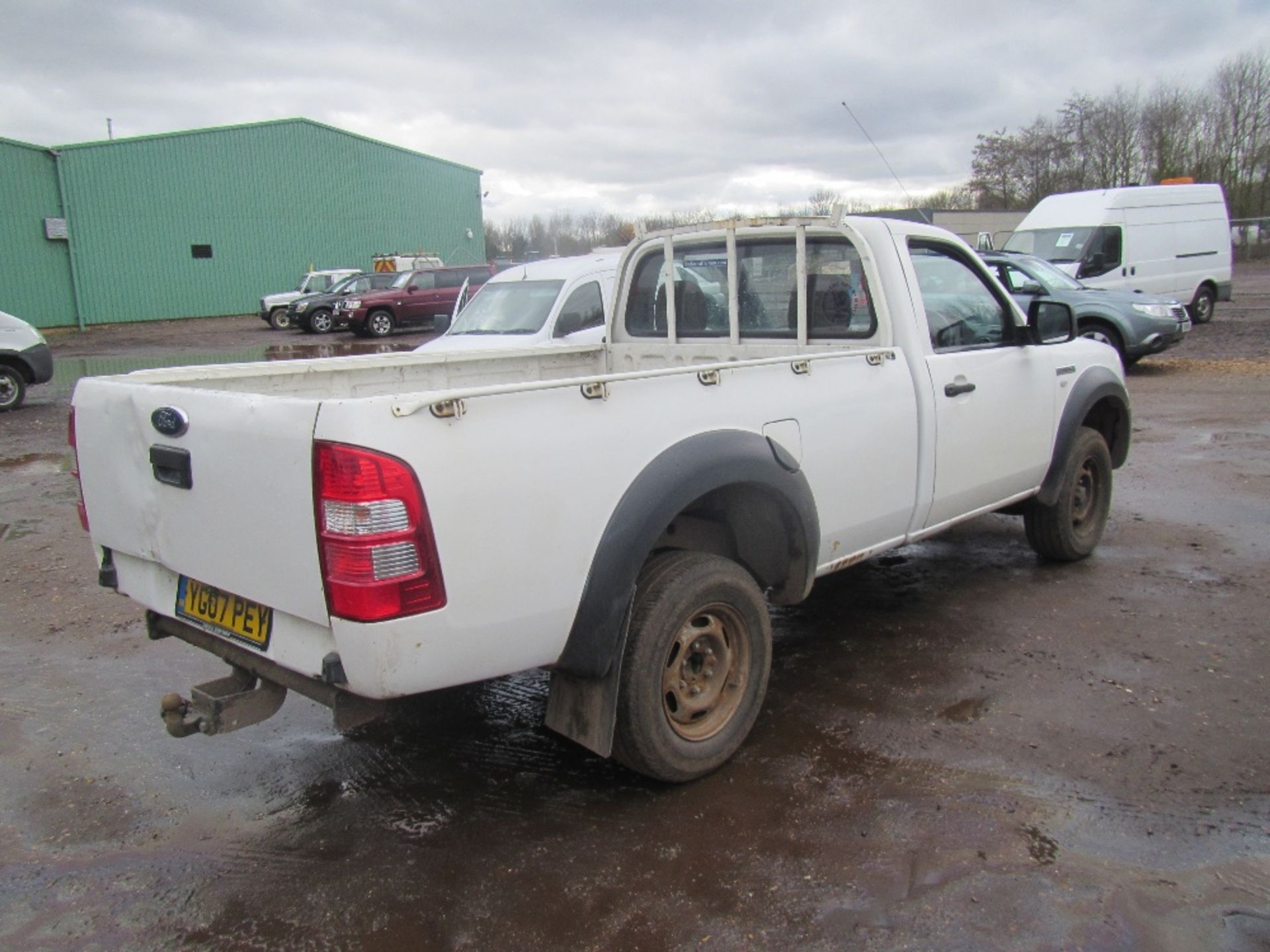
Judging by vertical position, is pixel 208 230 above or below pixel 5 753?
above

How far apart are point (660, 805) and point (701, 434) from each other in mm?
1266

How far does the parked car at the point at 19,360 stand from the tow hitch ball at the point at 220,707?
1260cm

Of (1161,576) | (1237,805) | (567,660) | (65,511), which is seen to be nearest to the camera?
(567,660)

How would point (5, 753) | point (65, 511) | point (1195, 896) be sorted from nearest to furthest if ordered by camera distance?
point (1195, 896) < point (5, 753) < point (65, 511)

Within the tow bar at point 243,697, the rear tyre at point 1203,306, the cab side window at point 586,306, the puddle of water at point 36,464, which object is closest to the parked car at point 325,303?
the puddle of water at point 36,464

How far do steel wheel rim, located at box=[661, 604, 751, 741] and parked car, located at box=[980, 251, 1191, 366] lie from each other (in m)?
10.5

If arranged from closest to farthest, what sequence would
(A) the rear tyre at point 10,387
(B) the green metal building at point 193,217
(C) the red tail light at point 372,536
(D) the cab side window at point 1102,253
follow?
(C) the red tail light at point 372,536 → (A) the rear tyre at point 10,387 → (D) the cab side window at point 1102,253 → (B) the green metal building at point 193,217

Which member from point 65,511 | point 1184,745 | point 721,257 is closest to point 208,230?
point 65,511

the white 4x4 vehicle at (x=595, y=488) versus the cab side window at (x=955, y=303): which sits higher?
the cab side window at (x=955, y=303)

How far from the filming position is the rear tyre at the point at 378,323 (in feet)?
80.8

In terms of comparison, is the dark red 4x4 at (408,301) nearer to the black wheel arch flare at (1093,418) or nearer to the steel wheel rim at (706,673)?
the black wheel arch flare at (1093,418)

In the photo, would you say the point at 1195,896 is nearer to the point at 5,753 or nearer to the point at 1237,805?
the point at 1237,805

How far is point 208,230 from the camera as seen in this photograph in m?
34.1

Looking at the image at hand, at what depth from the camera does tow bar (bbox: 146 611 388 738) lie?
2717mm
